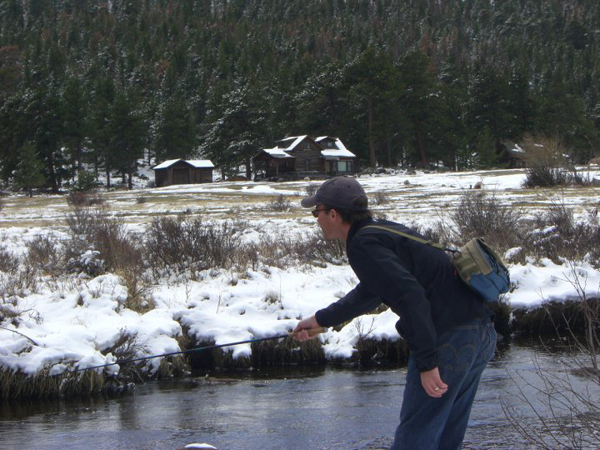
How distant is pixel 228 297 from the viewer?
1249 cm

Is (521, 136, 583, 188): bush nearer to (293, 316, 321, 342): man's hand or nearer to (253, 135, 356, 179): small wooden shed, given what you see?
(253, 135, 356, 179): small wooden shed

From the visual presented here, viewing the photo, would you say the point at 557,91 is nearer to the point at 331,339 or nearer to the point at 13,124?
the point at 13,124

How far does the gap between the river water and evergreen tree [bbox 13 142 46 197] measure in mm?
56835

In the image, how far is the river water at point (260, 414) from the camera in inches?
292

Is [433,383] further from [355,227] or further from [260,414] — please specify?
[260,414]

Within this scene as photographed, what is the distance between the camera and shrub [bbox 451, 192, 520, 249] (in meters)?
A: 16.5

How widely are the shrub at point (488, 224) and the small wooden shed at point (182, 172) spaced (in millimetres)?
55150

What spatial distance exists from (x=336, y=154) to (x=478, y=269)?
6807 cm

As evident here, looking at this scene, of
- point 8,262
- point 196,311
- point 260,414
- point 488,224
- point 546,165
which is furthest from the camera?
point 546,165

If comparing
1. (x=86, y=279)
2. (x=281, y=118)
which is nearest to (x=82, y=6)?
(x=281, y=118)

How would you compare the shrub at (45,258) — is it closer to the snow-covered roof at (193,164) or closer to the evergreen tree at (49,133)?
the snow-covered roof at (193,164)

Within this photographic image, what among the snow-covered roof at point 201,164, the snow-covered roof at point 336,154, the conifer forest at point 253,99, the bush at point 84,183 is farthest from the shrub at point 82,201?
the snow-covered roof at point 336,154

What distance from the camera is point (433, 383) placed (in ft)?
11.2

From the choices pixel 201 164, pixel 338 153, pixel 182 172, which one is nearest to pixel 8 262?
pixel 182 172
